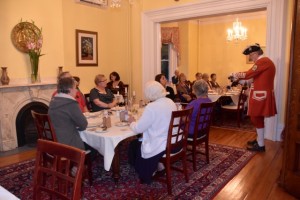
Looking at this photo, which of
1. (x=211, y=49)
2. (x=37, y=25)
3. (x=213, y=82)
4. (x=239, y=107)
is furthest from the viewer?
(x=211, y=49)

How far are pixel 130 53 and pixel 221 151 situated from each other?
11.0 ft

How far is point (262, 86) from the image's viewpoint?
3.82 metres

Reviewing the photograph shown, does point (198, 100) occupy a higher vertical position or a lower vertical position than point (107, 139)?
higher

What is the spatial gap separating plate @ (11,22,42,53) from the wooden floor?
176cm

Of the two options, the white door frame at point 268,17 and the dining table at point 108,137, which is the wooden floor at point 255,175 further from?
the dining table at point 108,137

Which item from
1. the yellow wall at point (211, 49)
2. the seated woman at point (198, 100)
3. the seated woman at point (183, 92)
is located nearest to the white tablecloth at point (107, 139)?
the seated woman at point (198, 100)

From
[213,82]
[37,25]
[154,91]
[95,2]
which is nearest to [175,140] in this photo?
[154,91]

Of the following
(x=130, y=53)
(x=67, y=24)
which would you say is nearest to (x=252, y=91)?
(x=130, y=53)

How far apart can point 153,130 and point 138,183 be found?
2.58 feet

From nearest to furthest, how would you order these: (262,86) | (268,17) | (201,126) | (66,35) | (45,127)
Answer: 1. (45,127)
2. (201,126)
3. (262,86)
4. (268,17)
5. (66,35)

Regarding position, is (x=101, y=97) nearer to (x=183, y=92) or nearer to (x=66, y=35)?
(x=66, y=35)

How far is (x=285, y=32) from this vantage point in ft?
14.2

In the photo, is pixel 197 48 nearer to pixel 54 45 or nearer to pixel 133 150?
pixel 54 45

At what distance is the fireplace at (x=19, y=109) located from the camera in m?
4.18
